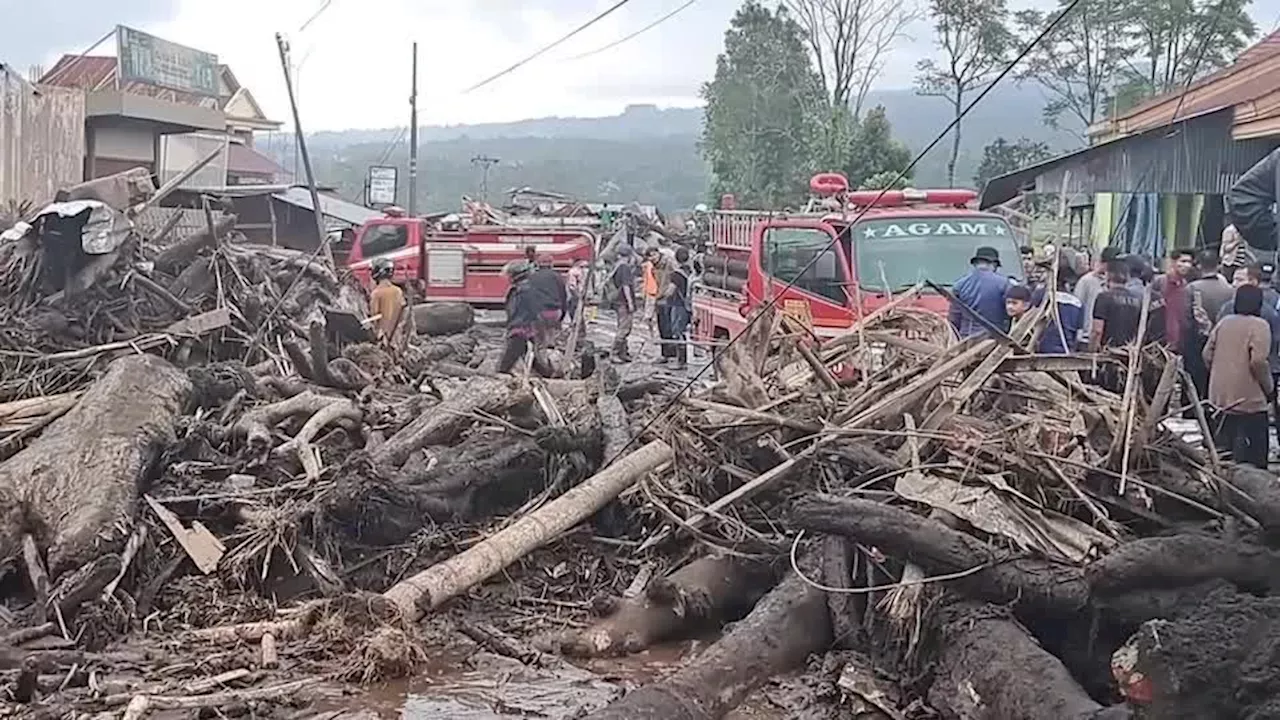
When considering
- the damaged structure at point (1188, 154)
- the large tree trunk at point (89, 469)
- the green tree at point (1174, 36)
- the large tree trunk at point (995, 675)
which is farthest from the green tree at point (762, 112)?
the large tree trunk at point (995, 675)

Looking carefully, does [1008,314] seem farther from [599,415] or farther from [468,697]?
[468,697]

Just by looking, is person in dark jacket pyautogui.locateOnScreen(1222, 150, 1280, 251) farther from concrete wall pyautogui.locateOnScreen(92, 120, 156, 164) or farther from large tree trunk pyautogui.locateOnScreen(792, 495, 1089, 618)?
concrete wall pyautogui.locateOnScreen(92, 120, 156, 164)

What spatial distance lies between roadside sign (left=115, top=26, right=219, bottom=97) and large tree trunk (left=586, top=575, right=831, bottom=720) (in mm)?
26478

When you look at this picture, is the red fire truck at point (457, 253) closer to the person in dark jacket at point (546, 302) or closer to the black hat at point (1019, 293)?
the person in dark jacket at point (546, 302)

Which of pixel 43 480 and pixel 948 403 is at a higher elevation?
pixel 948 403

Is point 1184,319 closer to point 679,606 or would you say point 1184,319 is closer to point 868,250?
point 868,250

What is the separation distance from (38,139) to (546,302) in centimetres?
925

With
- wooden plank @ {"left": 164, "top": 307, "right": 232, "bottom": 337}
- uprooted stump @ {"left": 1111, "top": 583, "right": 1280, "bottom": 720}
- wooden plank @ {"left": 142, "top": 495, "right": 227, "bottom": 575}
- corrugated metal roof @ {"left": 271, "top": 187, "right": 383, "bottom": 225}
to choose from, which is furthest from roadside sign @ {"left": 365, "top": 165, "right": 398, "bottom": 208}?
uprooted stump @ {"left": 1111, "top": 583, "right": 1280, "bottom": 720}

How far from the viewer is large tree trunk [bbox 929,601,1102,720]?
4.64 metres

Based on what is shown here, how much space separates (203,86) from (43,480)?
29.7 metres

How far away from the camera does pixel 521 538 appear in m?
7.13

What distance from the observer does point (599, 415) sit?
9.03 metres

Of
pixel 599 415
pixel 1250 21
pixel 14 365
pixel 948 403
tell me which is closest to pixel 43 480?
pixel 14 365

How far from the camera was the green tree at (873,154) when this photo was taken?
3306 cm
